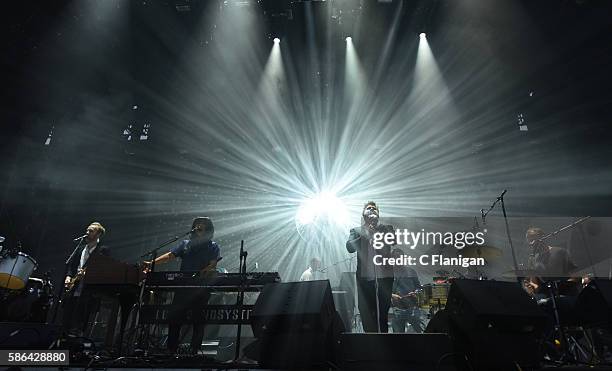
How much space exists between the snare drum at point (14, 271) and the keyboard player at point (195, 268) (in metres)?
2.53

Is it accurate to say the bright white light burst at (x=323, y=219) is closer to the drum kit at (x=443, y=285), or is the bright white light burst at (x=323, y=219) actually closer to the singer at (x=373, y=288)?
the drum kit at (x=443, y=285)

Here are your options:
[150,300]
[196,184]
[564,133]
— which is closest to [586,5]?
[564,133]

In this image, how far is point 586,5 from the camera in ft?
21.1

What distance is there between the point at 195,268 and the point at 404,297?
3837 millimetres

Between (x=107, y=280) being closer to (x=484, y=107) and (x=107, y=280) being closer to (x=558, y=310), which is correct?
(x=558, y=310)

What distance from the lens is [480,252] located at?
19.0ft

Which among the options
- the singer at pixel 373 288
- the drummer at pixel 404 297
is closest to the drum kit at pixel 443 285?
the drummer at pixel 404 297

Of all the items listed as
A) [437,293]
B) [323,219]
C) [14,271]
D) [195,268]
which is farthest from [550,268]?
[14,271]

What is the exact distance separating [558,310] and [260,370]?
11.9 ft

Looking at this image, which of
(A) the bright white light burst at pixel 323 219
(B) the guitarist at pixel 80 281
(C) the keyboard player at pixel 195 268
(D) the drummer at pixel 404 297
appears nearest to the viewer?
(C) the keyboard player at pixel 195 268

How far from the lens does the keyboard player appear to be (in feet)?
15.2

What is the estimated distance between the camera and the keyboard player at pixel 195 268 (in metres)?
4.64

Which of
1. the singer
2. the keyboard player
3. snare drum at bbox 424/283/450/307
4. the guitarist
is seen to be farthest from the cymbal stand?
the guitarist

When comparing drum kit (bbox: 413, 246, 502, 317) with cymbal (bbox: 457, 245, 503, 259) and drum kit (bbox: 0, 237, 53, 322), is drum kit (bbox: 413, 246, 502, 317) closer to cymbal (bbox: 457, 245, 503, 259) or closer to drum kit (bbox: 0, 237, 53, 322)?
cymbal (bbox: 457, 245, 503, 259)
